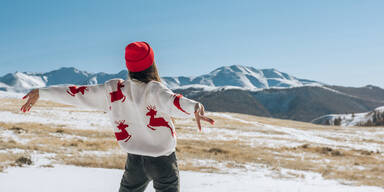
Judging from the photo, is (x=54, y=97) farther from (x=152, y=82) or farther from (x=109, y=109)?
(x=152, y=82)

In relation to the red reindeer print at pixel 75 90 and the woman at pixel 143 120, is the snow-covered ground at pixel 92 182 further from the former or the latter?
the red reindeer print at pixel 75 90

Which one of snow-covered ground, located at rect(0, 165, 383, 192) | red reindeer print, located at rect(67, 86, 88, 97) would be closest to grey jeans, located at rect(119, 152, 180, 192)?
red reindeer print, located at rect(67, 86, 88, 97)

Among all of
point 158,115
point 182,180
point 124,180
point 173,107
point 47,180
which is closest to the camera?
point 173,107

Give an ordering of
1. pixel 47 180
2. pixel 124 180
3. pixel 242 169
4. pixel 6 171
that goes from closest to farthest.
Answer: pixel 124 180, pixel 47 180, pixel 6 171, pixel 242 169

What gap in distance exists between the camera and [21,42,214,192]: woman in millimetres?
2596

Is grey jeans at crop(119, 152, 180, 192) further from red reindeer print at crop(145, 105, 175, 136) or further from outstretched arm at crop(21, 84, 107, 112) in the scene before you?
outstretched arm at crop(21, 84, 107, 112)

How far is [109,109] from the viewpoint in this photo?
289 centimetres

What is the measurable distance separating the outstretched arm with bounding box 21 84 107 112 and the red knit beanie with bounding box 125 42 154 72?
15.4 inches

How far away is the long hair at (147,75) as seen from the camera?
8.85 feet

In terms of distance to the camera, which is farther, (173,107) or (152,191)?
(152,191)

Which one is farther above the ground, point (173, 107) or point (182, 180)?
point (173, 107)

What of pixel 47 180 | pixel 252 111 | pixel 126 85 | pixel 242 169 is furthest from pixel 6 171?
pixel 252 111

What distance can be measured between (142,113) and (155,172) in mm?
532

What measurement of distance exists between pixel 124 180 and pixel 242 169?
326 inches
